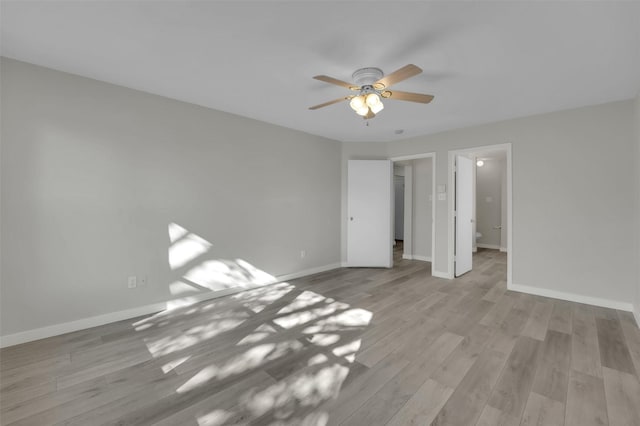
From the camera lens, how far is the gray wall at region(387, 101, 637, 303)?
320 centimetres

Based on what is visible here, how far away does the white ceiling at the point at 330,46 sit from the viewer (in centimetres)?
176

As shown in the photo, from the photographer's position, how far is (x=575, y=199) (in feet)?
11.4

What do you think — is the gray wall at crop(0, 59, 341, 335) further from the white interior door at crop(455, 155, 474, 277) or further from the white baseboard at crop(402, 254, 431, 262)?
the white baseboard at crop(402, 254, 431, 262)

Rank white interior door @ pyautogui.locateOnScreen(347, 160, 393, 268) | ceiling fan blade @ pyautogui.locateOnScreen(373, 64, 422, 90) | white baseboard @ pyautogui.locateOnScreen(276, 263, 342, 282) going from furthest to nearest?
white interior door @ pyautogui.locateOnScreen(347, 160, 393, 268), white baseboard @ pyautogui.locateOnScreen(276, 263, 342, 282), ceiling fan blade @ pyautogui.locateOnScreen(373, 64, 422, 90)

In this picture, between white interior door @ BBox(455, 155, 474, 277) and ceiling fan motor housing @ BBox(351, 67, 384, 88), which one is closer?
ceiling fan motor housing @ BBox(351, 67, 384, 88)

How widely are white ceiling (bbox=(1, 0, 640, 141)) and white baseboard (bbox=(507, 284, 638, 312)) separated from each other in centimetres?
243

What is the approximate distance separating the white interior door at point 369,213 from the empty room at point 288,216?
2.65 ft

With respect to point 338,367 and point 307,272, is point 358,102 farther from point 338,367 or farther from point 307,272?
point 307,272

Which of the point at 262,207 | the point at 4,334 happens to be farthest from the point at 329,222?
the point at 4,334

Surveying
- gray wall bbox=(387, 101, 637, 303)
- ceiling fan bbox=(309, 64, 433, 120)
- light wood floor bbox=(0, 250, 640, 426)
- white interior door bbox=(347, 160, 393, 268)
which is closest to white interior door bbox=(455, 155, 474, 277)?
gray wall bbox=(387, 101, 637, 303)

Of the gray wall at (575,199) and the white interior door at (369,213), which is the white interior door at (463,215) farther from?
the white interior door at (369,213)

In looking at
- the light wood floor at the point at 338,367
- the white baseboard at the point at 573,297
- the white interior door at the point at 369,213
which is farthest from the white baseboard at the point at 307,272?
the white baseboard at the point at 573,297

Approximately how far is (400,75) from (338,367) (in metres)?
2.32

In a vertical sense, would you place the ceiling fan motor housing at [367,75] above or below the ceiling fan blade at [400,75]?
above
